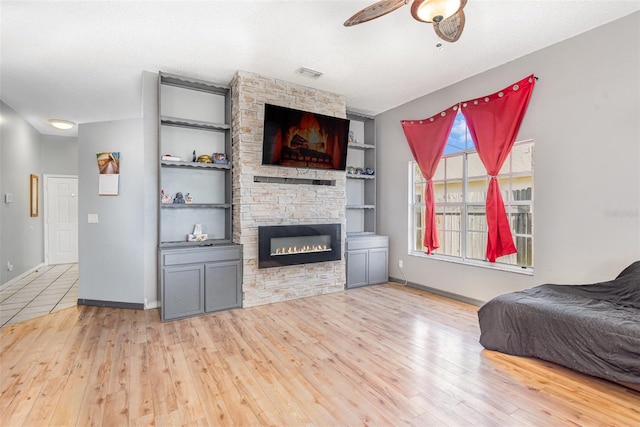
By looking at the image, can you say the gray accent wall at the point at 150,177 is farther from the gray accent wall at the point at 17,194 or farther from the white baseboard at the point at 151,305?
the gray accent wall at the point at 17,194

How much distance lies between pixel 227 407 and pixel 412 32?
3.62 metres

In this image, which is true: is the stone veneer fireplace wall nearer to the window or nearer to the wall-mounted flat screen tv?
the wall-mounted flat screen tv

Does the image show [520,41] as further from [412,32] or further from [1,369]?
[1,369]

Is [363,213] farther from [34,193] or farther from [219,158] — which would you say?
[34,193]

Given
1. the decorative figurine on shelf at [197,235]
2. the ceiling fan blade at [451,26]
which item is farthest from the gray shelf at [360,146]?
the ceiling fan blade at [451,26]

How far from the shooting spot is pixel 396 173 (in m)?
5.44

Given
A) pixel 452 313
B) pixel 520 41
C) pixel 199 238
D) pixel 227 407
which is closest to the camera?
pixel 227 407

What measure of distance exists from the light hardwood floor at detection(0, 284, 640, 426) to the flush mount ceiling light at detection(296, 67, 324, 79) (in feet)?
10.2

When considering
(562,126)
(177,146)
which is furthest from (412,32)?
(177,146)

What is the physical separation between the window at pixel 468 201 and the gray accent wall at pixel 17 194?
6631 mm

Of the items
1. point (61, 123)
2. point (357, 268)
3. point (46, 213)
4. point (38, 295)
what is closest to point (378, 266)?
point (357, 268)

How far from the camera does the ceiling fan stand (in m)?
2.03

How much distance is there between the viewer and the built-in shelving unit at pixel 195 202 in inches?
148

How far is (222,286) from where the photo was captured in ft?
13.1
